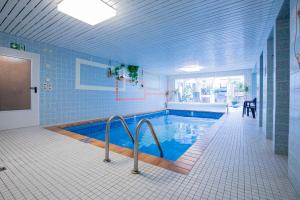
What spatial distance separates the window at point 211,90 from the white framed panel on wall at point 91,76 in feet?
19.4

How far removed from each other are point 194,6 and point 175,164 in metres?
2.38

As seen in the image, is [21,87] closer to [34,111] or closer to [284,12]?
[34,111]

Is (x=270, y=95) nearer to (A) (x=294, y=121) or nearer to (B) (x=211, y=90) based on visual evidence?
(A) (x=294, y=121)

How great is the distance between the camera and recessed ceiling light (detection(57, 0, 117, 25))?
7.06 feet

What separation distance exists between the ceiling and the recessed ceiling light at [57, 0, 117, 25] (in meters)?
0.13

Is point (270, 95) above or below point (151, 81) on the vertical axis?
below

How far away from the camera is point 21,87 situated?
12.6ft

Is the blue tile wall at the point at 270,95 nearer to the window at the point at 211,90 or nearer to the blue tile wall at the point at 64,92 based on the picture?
the blue tile wall at the point at 64,92

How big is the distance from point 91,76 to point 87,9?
3.39 metres

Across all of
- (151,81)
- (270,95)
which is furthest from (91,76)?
(270,95)

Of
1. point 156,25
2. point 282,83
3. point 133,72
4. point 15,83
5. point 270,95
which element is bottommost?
point 270,95

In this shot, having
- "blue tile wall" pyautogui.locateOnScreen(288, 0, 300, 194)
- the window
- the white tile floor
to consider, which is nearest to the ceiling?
"blue tile wall" pyautogui.locateOnScreen(288, 0, 300, 194)

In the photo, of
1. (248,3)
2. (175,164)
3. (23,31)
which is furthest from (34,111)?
(248,3)

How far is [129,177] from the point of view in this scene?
1627 mm
